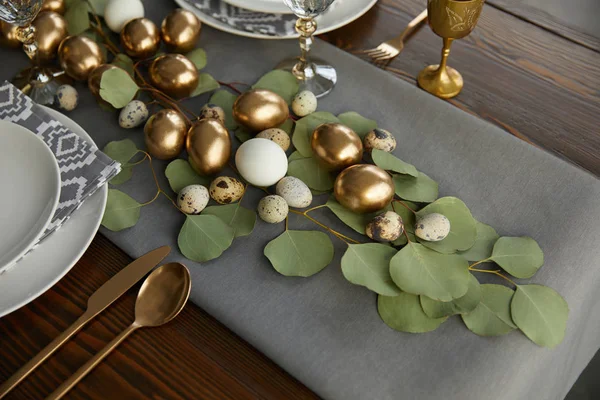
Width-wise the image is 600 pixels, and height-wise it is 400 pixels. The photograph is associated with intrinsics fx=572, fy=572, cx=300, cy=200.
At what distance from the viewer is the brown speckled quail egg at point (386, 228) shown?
18.3 inches

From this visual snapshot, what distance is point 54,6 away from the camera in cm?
67

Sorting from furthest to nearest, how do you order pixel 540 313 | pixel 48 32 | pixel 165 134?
pixel 48 32 → pixel 165 134 → pixel 540 313

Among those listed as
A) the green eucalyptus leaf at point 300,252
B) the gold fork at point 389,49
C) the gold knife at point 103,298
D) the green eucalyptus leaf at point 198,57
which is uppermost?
the gold fork at point 389,49

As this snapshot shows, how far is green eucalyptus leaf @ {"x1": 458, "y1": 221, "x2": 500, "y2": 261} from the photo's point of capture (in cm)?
46

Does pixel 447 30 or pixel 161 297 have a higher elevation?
pixel 447 30

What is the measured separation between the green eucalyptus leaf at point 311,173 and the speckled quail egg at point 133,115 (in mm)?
165

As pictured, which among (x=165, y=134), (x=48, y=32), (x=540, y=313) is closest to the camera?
(x=540, y=313)

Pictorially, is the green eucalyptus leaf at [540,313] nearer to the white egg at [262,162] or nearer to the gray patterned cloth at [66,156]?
the white egg at [262,162]

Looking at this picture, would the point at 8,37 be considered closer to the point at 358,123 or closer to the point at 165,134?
the point at 165,134

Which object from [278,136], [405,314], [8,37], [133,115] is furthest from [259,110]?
[8,37]

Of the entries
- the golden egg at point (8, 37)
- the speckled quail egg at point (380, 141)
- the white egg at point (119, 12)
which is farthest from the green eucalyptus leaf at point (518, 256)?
the golden egg at point (8, 37)

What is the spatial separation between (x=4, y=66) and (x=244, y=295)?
0.43 metres

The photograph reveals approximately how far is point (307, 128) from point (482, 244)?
0.20 metres

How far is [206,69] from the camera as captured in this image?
65 cm
